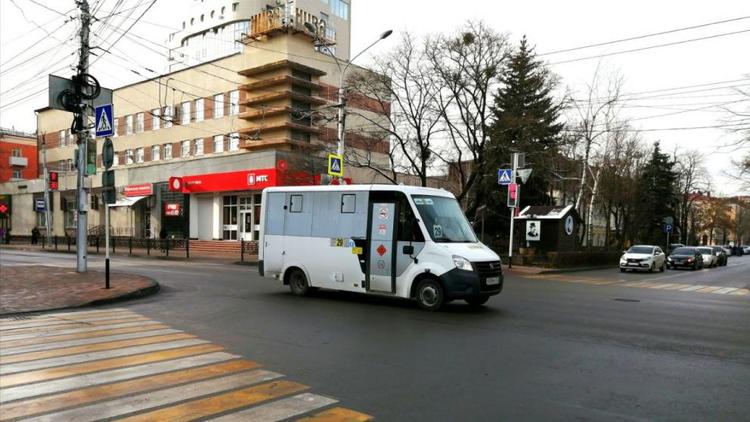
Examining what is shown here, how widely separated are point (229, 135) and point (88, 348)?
37.8 m

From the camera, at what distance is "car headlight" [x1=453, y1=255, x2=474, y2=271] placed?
35.0 ft

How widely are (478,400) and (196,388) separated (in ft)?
9.63

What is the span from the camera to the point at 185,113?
1876 inches

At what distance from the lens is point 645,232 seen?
2277 inches

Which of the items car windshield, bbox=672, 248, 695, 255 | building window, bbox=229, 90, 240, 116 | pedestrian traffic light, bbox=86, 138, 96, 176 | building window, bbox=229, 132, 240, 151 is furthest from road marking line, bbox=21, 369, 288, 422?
building window, bbox=229, 90, 240, 116

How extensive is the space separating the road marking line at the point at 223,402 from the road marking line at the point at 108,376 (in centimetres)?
129

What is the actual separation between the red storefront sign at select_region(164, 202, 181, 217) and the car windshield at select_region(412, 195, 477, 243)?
35102 mm

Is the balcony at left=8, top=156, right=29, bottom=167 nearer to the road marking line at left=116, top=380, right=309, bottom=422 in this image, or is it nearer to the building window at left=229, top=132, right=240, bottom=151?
the building window at left=229, top=132, right=240, bottom=151

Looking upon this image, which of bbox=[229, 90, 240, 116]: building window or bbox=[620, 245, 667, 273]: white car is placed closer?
bbox=[620, 245, 667, 273]: white car

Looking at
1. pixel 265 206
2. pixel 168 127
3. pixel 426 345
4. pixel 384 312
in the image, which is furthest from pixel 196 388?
pixel 168 127

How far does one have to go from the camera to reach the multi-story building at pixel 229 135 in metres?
38.6

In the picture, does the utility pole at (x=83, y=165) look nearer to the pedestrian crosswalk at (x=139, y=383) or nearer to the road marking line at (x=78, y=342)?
the pedestrian crosswalk at (x=139, y=383)

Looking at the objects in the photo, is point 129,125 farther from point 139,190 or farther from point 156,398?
point 156,398

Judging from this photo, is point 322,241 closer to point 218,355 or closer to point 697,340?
point 218,355
